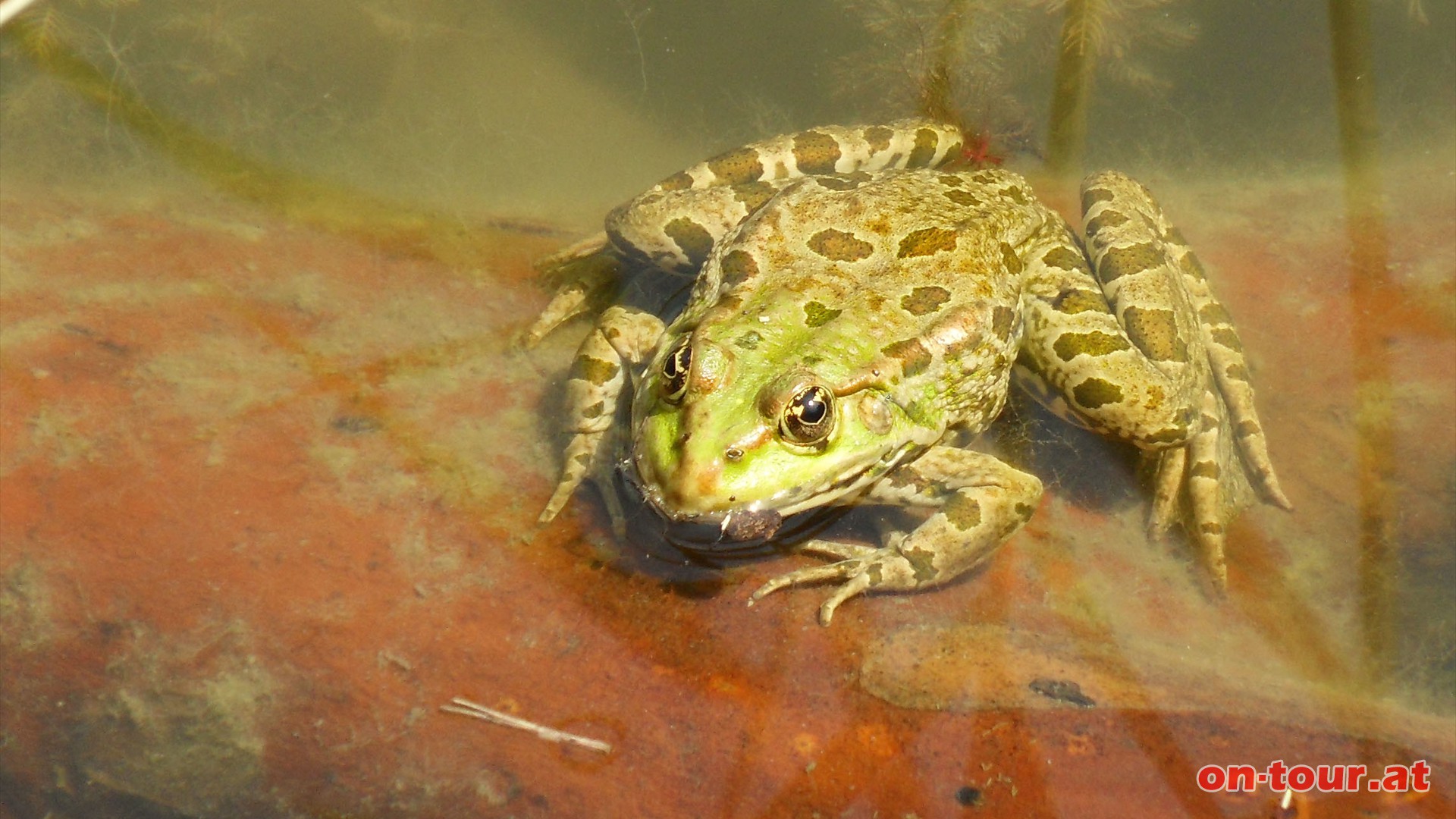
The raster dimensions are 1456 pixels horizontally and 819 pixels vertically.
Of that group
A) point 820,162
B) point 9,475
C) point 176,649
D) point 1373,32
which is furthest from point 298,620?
point 1373,32

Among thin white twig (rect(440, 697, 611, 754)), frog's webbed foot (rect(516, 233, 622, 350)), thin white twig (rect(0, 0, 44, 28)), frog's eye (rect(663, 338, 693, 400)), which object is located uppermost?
thin white twig (rect(0, 0, 44, 28))

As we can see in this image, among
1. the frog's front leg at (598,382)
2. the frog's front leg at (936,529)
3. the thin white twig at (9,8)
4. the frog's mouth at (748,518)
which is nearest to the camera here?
the thin white twig at (9,8)

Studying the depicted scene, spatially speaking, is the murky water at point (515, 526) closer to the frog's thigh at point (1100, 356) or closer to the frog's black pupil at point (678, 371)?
the frog's thigh at point (1100, 356)

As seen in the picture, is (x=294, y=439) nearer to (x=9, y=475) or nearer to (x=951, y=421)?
(x=9, y=475)

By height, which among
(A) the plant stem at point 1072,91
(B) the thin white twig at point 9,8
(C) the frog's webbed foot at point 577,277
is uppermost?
(A) the plant stem at point 1072,91

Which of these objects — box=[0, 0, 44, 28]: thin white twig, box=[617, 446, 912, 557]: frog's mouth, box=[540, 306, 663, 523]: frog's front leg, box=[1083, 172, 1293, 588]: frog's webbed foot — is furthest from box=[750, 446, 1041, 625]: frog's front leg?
box=[0, 0, 44, 28]: thin white twig

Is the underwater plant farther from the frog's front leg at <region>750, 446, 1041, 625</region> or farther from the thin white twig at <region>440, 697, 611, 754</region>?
the thin white twig at <region>440, 697, 611, 754</region>

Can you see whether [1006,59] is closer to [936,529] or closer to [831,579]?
[936,529]

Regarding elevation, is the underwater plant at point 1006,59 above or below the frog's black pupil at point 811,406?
above

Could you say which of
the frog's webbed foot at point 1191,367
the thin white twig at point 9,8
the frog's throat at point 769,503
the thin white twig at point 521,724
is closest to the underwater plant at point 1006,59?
the frog's webbed foot at point 1191,367
